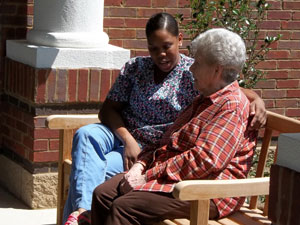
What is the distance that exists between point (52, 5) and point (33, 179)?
120 cm

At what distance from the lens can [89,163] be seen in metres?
3.97

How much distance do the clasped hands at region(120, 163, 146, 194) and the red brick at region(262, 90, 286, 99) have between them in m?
2.80

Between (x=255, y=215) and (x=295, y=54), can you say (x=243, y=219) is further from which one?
(x=295, y=54)

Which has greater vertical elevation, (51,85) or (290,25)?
(290,25)

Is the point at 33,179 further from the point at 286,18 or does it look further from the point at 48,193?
the point at 286,18

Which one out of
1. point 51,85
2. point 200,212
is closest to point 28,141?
point 51,85

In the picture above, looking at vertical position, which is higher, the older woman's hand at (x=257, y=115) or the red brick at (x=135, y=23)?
the red brick at (x=135, y=23)

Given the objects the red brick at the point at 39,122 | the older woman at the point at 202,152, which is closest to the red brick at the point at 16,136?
the red brick at the point at 39,122

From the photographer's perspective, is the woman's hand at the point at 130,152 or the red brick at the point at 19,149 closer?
the woman's hand at the point at 130,152

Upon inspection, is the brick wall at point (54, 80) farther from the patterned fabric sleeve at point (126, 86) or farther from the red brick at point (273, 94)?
the patterned fabric sleeve at point (126, 86)

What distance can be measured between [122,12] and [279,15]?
4.77ft

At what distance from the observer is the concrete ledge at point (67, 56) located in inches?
194

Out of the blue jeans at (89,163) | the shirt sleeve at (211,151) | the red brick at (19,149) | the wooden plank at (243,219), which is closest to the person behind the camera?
the shirt sleeve at (211,151)

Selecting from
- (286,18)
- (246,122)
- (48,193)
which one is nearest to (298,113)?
(286,18)
